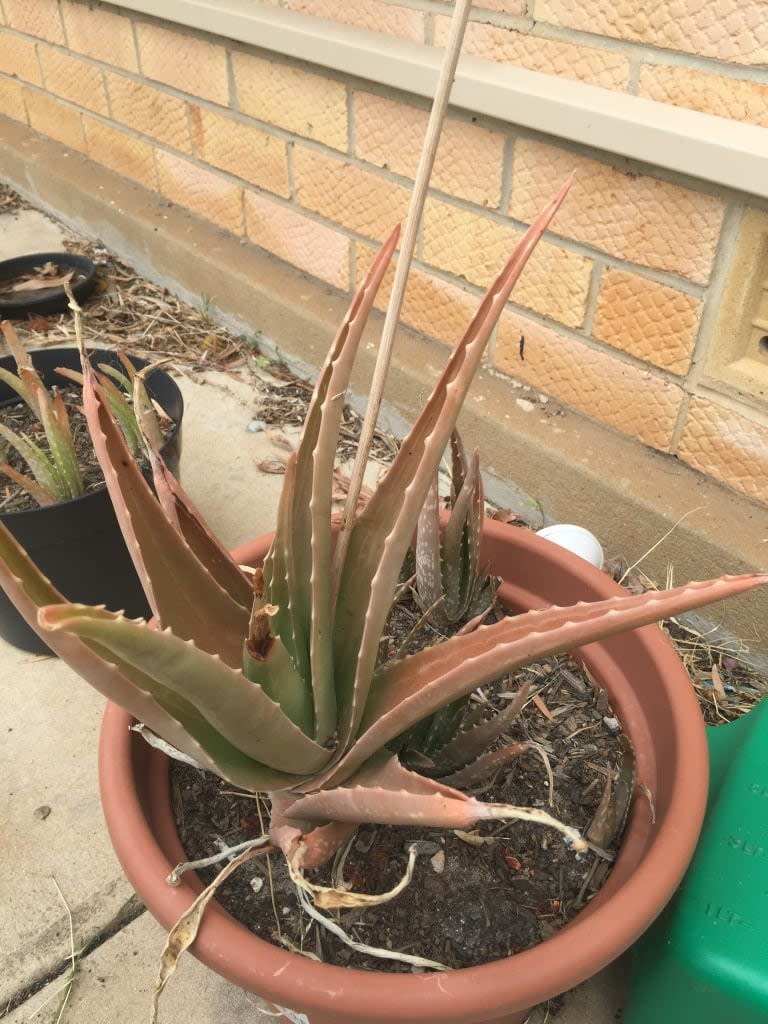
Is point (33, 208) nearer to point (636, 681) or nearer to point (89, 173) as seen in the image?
point (89, 173)

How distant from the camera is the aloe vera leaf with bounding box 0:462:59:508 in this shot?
1.28 meters

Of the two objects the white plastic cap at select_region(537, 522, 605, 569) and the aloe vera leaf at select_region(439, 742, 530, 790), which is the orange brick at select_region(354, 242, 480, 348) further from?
the aloe vera leaf at select_region(439, 742, 530, 790)

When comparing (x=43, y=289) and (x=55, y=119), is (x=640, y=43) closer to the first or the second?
(x=43, y=289)

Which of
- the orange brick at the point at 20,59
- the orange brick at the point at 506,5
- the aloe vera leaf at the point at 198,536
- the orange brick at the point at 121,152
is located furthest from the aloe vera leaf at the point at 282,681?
the orange brick at the point at 20,59

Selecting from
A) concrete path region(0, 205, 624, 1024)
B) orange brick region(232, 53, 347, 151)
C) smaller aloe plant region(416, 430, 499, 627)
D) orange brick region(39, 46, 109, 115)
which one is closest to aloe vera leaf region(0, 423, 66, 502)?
concrete path region(0, 205, 624, 1024)

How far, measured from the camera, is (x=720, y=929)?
0.87m

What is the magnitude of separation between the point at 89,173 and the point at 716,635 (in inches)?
94.0

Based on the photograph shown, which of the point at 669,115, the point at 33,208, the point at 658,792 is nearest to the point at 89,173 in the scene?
the point at 33,208

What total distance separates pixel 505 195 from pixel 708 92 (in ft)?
1.33

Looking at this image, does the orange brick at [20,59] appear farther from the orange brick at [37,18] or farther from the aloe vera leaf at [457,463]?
the aloe vera leaf at [457,463]

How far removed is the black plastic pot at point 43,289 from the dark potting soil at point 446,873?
5.90ft

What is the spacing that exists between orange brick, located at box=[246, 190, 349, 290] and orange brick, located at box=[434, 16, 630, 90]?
0.55m

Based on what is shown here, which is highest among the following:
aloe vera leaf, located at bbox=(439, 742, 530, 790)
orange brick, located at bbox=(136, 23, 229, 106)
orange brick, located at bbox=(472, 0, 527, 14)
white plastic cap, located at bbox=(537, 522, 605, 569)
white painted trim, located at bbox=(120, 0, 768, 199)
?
orange brick, located at bbox=(472, 0, 527, 14)

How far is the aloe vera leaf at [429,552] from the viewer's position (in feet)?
3.37
